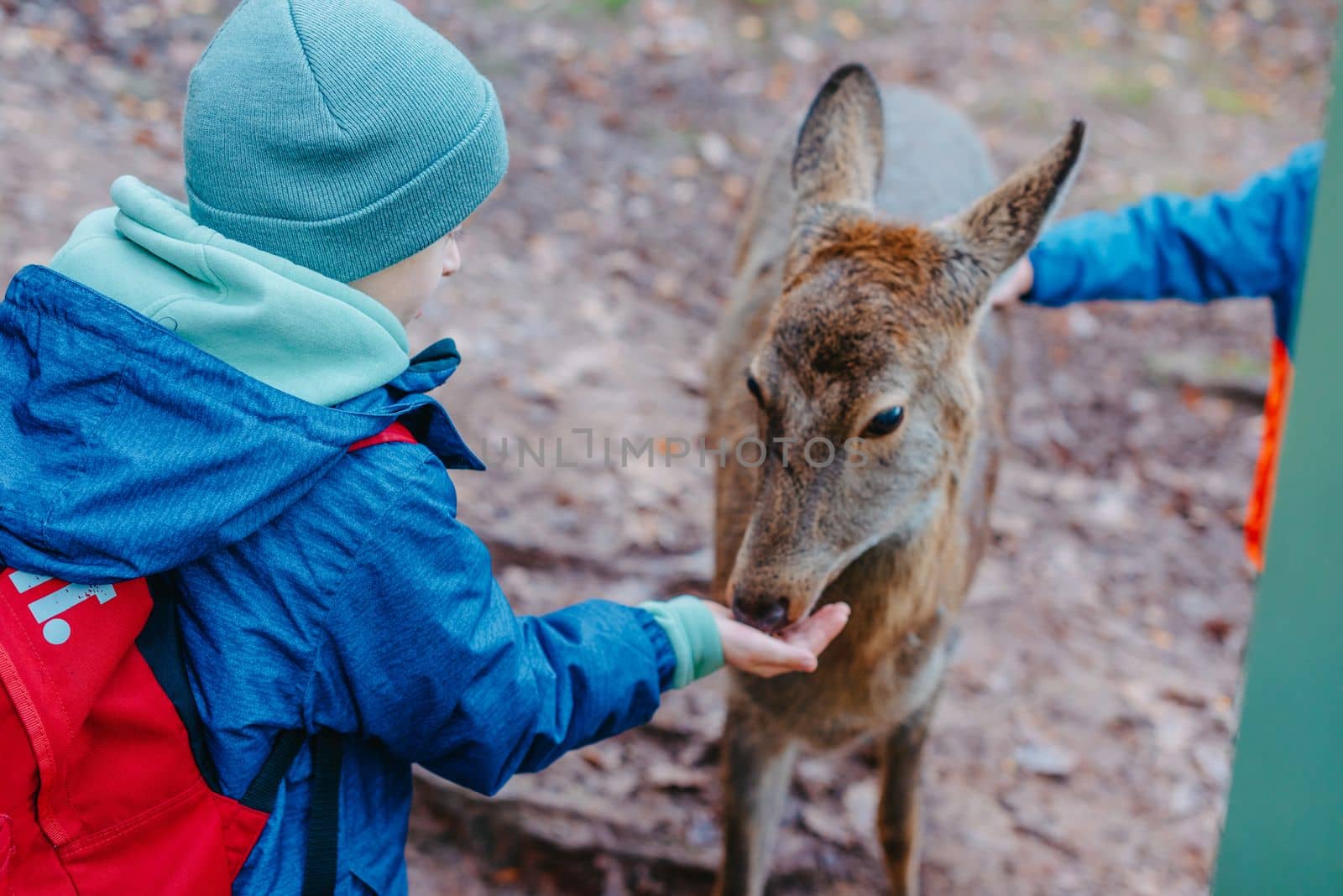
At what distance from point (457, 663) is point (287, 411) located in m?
0.50

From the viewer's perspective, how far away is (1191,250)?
12.4ft

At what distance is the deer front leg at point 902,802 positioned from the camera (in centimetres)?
369

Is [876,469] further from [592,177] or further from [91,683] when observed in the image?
[592,177]

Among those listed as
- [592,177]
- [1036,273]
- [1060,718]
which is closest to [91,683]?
[1036,273]

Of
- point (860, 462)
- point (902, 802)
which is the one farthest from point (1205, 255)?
point (902, 802)

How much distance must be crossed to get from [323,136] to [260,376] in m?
0.38

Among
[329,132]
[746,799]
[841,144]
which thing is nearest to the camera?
[329,132]

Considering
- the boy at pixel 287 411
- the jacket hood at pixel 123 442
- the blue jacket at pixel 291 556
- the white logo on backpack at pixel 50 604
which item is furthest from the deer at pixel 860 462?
the white logo on backpack at pixel 50 604

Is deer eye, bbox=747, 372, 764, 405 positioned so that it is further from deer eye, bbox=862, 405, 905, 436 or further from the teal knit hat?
the teal knit hat

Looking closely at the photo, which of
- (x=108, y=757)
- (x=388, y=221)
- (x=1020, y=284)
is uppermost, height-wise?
(x=1020, y=284)

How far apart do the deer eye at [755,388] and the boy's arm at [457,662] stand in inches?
30.8

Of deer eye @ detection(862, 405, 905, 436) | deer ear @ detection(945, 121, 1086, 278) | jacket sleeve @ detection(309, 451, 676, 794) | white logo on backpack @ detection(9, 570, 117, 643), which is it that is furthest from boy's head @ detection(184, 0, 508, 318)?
deer ear @ detection(945, 121, 1086, 278)

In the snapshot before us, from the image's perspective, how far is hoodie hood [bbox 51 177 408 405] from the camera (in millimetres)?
Result: 1692

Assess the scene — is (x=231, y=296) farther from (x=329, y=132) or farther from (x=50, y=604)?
(x=50, y=604)
